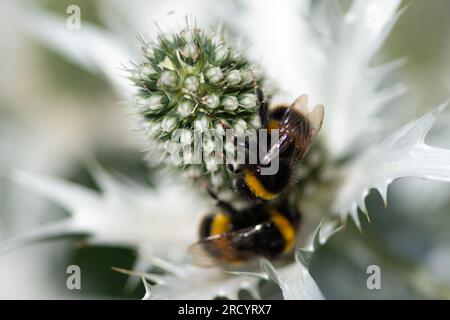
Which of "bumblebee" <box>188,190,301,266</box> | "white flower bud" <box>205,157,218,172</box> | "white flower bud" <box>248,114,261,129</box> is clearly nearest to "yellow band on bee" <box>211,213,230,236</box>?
"bumblebee" <box>188,190,301,266</box>

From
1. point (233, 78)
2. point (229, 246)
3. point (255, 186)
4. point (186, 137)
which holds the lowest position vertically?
point (229, 246)

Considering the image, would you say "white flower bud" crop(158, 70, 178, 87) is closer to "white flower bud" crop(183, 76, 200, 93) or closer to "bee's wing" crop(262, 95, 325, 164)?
"white flower bud" crop(183, 76, 200, 93)

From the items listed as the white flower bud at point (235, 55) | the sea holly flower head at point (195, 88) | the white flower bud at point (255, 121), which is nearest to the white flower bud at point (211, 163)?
the sea holly flower head at point (195, 88)

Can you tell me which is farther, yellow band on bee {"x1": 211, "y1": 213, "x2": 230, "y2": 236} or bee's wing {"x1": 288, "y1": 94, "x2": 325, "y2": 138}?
yellow band on bee {"x1": 211, "y1": 213, "x2": 230, "y2": 236}

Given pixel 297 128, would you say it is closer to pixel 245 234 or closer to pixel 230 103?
pixel 230 103

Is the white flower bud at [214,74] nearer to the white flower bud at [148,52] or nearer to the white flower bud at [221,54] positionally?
the white flower bud at [221,54]

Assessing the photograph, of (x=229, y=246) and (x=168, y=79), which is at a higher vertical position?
(x=168, y=79)

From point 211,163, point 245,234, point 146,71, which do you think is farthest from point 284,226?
point 146,71
